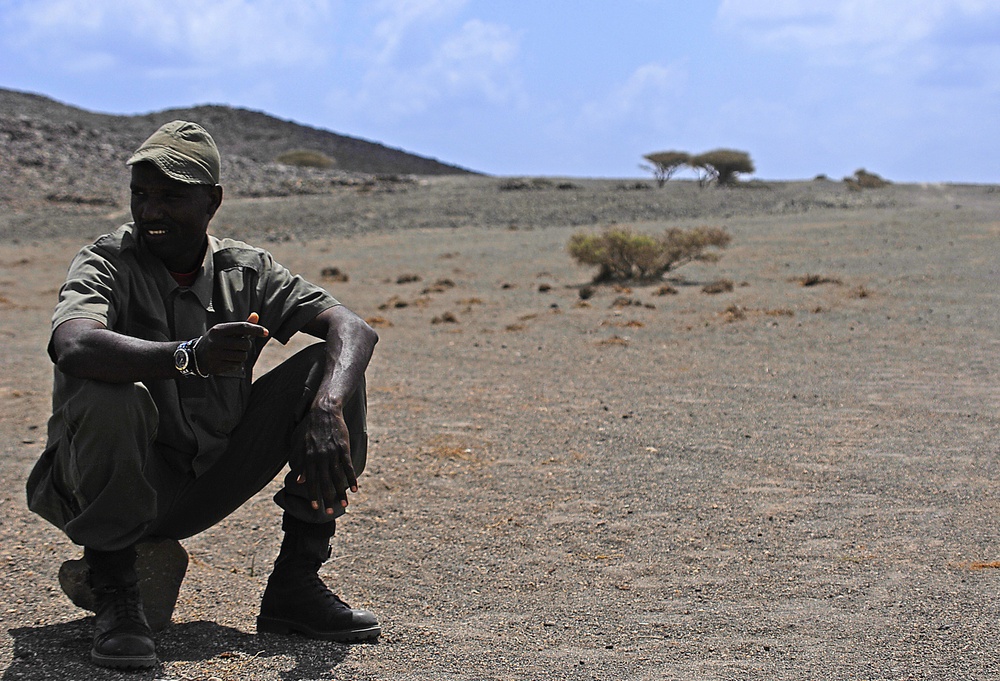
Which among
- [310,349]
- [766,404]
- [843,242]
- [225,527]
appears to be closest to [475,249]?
[843,242]

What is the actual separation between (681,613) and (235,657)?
1.27 metres

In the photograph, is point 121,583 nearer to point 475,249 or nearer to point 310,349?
point 310,349

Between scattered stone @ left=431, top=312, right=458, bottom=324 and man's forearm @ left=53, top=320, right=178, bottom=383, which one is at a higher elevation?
man's forearm @ left=53, top=320, right=178, bottom=383

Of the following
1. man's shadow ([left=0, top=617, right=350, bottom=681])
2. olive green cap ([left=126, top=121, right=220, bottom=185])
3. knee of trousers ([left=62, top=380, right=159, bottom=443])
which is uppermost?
olive green cap ([left=126, top=121, right=220, bottom=185])

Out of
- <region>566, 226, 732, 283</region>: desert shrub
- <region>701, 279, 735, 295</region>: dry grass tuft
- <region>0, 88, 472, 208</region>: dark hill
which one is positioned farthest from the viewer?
<region>0, 88, 472, 208</region>: dark hill

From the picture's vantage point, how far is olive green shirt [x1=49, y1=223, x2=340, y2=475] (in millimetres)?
2627

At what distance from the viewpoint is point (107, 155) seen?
32844mm

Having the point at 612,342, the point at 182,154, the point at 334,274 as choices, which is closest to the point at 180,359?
the point at 182,154

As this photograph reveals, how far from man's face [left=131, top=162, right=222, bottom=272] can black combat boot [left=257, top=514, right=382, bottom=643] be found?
2.48 ft

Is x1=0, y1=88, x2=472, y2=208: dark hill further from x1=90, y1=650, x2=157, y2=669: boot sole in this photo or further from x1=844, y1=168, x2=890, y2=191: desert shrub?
x1=90, y1=650, x2=157, y2=669: boot sole

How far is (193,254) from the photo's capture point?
2850mm

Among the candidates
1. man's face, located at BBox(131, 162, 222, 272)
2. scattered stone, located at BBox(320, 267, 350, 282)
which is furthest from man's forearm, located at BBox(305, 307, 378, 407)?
scattered stone, located at BBox(320, 267, 350, 282)

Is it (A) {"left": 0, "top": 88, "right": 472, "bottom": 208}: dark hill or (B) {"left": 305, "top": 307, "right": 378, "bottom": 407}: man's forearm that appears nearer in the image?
(B) {"left": 305, "top": 307, "right": 378, "bottom": 407}: man's forearm

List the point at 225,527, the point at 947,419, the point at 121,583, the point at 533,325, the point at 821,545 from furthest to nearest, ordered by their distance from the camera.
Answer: the point at 533,325 → the point at 947,419 → the point at 225,527 → the point at 821,545 → the point at 121,583
